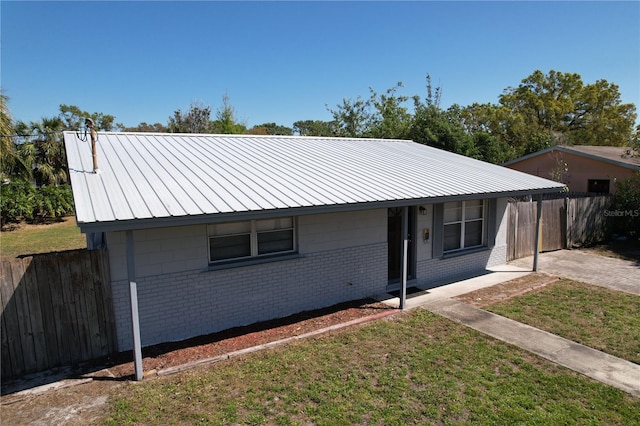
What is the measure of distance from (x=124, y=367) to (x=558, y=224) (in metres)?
14.9

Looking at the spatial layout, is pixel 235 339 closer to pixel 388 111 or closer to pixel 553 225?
pixel 553 225

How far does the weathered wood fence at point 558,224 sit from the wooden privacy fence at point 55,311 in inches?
449

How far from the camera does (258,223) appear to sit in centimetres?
801

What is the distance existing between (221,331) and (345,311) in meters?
2.62

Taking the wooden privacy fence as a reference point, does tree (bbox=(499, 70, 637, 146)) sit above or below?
above

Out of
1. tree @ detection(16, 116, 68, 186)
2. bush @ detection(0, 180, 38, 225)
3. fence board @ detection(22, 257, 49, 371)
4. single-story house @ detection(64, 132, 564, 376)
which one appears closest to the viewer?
fence board @ detection(22, 257, 49, 371)

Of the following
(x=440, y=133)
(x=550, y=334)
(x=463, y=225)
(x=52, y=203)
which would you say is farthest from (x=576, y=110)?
(x=52, y=203)

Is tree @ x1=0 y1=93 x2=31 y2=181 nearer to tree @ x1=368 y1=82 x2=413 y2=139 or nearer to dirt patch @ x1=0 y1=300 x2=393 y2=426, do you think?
dirt patch @ x1=0 y1=300 x2=393 y2=426

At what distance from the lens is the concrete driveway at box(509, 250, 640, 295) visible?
10.9 metres

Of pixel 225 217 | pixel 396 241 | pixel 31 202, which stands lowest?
pixel 396 241

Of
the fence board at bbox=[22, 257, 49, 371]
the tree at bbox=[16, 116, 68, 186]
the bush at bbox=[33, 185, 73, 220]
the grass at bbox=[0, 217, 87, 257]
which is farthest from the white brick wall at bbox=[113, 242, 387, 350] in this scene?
the tree at bbox=[16, 116, 68, 186]

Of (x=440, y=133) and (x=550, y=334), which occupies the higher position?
(x=440, y=133)

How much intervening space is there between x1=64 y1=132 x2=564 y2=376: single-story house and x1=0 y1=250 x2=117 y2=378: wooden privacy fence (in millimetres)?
271

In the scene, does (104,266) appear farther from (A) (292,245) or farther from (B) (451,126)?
(B) (451,126)
